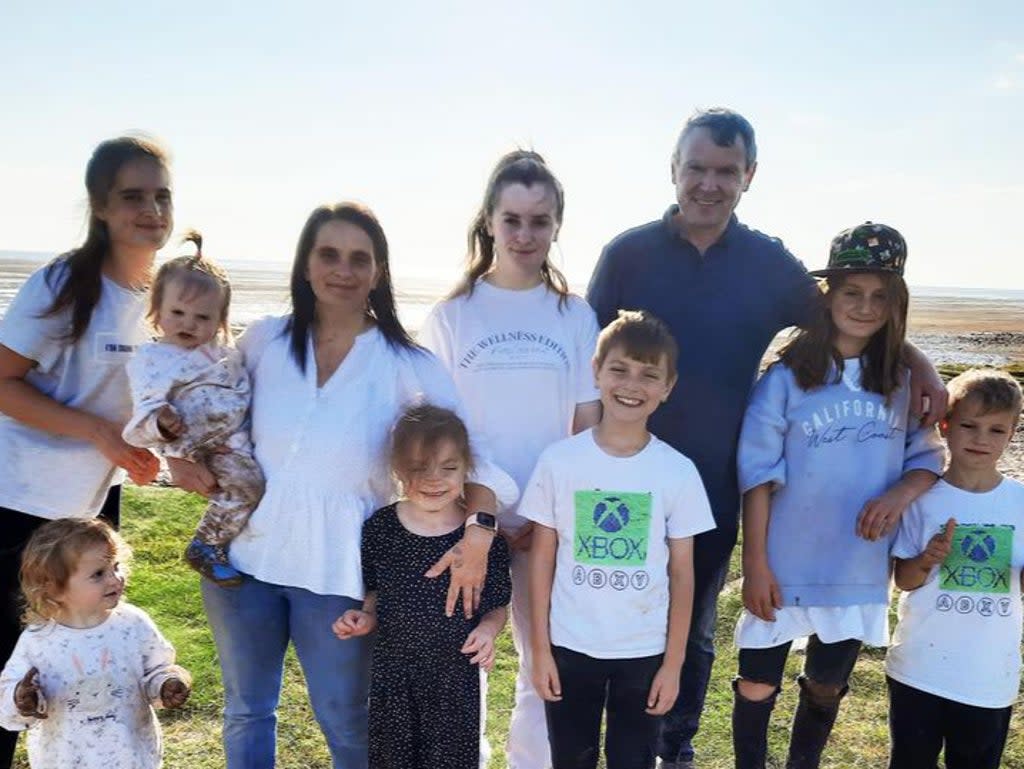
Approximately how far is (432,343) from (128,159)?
125 centimetres

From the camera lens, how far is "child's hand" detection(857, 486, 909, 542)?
293cm

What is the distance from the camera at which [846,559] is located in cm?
302

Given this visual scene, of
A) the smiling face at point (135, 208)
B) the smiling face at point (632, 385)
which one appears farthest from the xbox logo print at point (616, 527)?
the smiling face at point (135, 208)

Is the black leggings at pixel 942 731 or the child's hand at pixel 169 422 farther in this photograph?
the black leggings at pixel 942 731

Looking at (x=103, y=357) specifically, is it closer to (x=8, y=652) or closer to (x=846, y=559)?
(x=8, y=652)

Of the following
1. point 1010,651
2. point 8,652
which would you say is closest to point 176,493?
point 8,652

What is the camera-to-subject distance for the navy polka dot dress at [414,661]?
104 inches

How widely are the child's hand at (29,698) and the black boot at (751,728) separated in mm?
2388

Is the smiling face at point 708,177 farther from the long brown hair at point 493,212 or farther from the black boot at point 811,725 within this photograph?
the black boot at point 811,725

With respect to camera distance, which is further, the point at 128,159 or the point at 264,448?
the point at 128,159

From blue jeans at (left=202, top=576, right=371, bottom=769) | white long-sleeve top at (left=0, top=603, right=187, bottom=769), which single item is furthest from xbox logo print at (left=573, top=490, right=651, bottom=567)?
white long-sleeve top at (left=0, top=603, right=187, bottom=769)

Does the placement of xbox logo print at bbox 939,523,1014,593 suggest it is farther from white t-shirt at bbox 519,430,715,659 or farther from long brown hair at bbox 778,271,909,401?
white t-shirt at bbox 519,430,715,659

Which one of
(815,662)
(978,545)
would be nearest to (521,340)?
(815,662)

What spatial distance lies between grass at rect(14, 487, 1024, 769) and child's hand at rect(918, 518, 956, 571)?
332 millimetres
